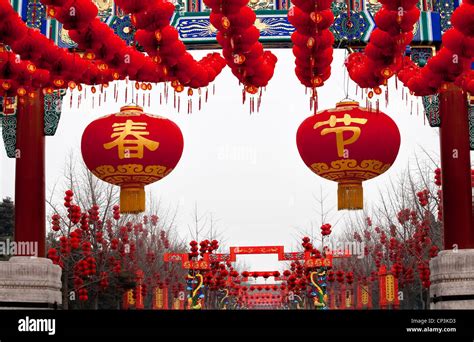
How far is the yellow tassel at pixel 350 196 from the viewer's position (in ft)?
26.7

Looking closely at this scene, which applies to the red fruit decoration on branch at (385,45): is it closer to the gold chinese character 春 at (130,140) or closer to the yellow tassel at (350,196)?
the yellow tassel at (350,196)

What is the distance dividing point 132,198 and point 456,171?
155 inches

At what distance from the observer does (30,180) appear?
10.2m

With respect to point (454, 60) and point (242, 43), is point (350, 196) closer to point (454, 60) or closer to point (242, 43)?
point (454, 60)

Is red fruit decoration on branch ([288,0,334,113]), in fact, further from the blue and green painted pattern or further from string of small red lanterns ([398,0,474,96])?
the blue and green painted pattern

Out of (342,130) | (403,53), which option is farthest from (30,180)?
(403,53)

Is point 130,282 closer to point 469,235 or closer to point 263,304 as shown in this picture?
point 469,235

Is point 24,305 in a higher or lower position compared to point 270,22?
lower

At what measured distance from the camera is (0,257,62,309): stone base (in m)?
9.57

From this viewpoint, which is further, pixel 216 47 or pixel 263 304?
pixel 263 304

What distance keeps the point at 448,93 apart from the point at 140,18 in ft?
16.6

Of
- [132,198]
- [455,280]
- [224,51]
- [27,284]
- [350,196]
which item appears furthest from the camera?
[27,284]

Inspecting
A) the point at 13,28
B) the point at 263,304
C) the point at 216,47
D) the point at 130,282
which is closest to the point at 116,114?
the point at 13,28
